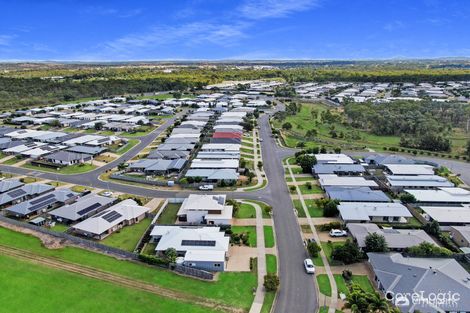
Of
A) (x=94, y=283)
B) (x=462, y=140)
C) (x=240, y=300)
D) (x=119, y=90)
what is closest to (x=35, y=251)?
(x=94, y=283)

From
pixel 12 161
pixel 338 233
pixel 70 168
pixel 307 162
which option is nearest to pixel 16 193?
pixel 70 168

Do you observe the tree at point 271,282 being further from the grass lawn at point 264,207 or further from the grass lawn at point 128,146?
the grass lawn at point 128,146

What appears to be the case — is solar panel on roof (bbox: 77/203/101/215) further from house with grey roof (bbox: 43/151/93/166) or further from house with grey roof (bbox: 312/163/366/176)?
house with grey roof (bbox: 312/163/366/176)

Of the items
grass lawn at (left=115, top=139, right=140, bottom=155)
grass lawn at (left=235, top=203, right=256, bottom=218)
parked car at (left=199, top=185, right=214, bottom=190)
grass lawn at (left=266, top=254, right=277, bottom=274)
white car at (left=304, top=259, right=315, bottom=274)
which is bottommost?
grass lawn at (left=266, top=254, right=277, bottom=274)

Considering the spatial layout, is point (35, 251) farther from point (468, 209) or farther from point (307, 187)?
point (468, 209)

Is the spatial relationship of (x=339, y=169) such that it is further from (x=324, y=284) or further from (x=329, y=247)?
(x=324, y=284)

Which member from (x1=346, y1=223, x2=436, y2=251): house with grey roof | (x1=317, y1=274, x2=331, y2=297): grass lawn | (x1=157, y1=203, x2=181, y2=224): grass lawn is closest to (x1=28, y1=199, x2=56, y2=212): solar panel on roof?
(x1=157, y1=203, x2=181, y2=224): grass lawn
